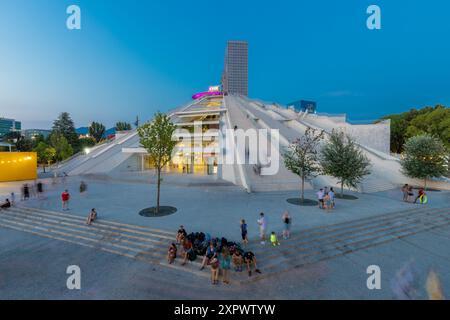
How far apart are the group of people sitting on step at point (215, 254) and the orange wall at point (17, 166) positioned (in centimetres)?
2930

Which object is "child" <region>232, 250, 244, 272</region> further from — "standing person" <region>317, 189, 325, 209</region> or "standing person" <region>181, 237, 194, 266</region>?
"standing person" <region>317, 189, 325, 209</region>

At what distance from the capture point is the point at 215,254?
734 cm

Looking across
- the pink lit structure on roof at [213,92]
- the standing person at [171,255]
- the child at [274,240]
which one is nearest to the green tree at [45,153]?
the pink lit structure on roof at [213,92]

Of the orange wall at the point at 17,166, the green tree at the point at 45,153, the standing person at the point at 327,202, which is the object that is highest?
the green tree at the point at 45,153

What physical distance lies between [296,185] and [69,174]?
98.9 feet

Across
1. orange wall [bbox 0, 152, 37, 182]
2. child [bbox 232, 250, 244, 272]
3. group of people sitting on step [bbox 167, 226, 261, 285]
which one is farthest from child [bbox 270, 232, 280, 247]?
orange wall [bbox 0, 152, 37, 182]

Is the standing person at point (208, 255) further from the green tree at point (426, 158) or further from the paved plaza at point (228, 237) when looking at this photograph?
the green tree at point (426, 158)

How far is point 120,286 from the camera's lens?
6766mm

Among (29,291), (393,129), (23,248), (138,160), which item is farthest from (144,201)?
(393,129)

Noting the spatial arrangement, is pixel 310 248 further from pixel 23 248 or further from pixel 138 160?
pixel 138 160

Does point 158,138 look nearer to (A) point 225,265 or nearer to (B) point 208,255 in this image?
(B) point 208,255

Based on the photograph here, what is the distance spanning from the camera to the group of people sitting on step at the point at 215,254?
7.05 meters

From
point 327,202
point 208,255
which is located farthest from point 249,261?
point 327,202
